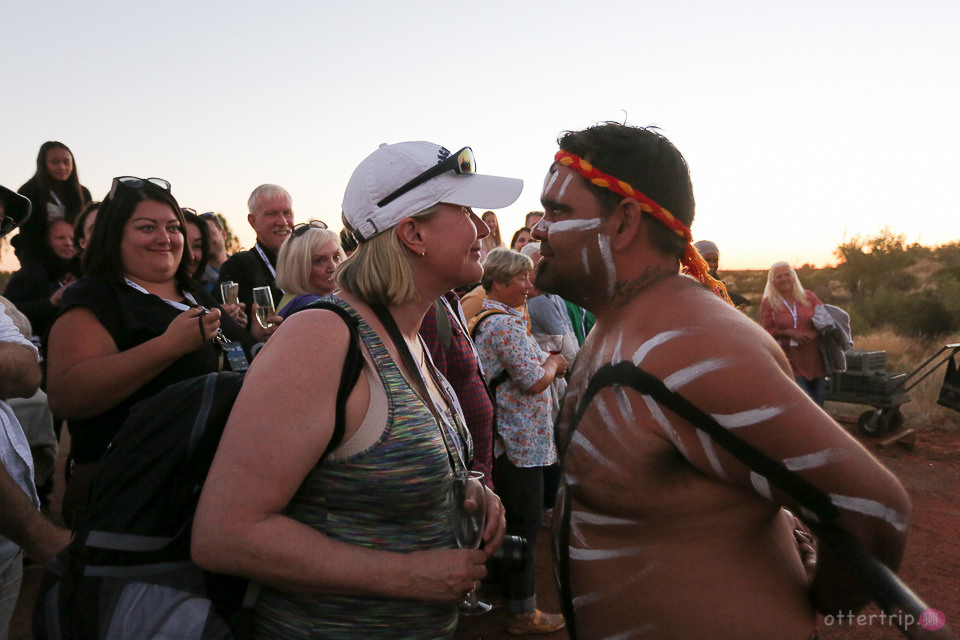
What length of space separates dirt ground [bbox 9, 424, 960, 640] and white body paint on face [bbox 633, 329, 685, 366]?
39.6 inches

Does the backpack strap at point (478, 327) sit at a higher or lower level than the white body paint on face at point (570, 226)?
lower

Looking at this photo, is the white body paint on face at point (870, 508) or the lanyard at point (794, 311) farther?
the lanyard at point (794, 311)

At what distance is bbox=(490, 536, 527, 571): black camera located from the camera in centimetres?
190

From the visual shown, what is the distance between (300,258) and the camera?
3.77 m

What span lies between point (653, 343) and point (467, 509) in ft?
2.06

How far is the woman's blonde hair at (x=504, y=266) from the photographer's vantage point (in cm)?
445

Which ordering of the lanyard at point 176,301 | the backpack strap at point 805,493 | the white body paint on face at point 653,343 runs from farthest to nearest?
the lanyard at point 176,301 < the white body paint on face at point 653,343 < the backpack strap at point 805,493

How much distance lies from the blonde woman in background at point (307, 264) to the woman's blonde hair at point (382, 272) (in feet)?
6.22

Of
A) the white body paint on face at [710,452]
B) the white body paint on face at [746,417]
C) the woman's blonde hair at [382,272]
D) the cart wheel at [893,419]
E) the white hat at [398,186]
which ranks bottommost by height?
the cart wheel at [893,419]

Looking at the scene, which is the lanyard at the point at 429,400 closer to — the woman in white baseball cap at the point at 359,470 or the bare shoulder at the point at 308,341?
the woman in white baseball cap at the point at 359,470

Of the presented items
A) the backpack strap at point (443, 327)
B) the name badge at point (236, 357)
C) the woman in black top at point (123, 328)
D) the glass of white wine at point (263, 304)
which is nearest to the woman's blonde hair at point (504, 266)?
the backpack strap at point (443, 327)

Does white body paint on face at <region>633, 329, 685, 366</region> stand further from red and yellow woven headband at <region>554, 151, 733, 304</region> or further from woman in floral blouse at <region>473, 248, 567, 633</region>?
woman in floral blouse at <region>473, 248, 567, 633</region>

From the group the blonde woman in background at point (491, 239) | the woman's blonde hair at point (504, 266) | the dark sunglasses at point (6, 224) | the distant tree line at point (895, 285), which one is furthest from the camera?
the distant tree line at point (895, 285)

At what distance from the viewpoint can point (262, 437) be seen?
1.41m
